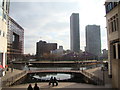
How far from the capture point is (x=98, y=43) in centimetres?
19825

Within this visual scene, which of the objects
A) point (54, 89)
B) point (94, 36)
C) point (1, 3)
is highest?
point (94, 36)

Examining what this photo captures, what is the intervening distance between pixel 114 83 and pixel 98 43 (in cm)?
18574

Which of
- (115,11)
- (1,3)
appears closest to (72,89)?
(115,11)

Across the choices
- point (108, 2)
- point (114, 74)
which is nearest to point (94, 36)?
point (108, 2)

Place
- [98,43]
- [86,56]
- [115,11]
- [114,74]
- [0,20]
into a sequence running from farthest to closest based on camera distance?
[98,43], [86,56], [0,20], [115,11], [114,74]

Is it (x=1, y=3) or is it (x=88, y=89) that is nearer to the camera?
(x=88, y=89)

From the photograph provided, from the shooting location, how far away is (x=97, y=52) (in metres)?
199

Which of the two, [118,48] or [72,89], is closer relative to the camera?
[72,89]

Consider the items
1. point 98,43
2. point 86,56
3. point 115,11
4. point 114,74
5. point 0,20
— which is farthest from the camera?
point 98,43

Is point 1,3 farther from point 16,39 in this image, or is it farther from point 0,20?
point 16,39

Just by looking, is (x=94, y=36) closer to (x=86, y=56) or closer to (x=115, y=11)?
(x=86, y=56)

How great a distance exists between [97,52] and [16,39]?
112780 millimetres

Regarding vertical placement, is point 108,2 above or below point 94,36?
below

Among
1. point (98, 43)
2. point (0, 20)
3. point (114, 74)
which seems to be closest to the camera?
point (114, 74)
